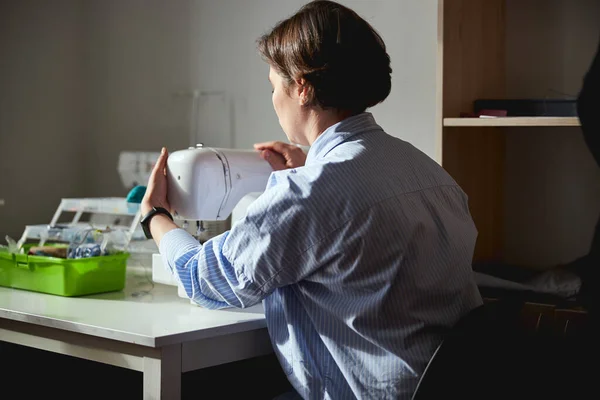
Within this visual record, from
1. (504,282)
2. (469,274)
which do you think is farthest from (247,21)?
(469,274)

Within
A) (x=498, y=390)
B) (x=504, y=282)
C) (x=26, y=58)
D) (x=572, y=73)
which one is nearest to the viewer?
(x=498, y=390)

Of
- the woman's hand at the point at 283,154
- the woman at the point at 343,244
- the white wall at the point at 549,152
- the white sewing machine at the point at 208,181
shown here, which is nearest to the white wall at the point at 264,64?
the white wall at the point at 549,152

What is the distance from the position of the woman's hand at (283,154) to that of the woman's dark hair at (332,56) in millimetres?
454

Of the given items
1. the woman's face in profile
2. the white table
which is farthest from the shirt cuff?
the woman's face in profile

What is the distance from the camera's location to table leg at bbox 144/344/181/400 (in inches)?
58.6

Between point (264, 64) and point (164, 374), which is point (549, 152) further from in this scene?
point (164, 374)

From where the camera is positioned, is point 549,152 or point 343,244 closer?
point 343,244

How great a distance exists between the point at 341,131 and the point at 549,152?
978 mm

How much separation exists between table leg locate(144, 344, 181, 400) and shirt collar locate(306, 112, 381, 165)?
0.45 meters

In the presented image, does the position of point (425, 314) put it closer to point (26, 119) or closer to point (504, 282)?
point (504, 282)

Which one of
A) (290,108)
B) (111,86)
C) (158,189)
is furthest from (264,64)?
(290,108)

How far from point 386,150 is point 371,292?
0.86 ft

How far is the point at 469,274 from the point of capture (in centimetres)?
148

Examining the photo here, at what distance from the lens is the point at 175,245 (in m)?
1.60
